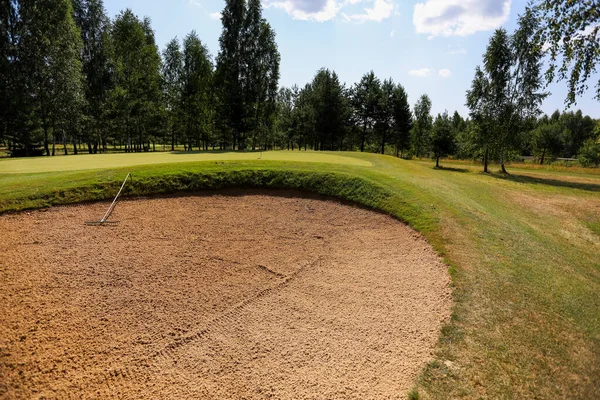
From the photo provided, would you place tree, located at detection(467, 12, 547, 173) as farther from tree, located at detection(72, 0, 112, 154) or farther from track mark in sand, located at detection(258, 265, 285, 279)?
tree, located at detection(72, 0, 112, 154)

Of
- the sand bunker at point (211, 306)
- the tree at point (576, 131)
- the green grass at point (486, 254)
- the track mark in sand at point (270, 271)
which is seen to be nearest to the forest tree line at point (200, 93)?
the green grass at point (486, 254)

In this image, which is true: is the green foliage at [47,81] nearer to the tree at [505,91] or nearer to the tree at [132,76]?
the tree at [132,76]

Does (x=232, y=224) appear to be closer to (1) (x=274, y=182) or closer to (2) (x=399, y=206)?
(1) (x=274, y=182)

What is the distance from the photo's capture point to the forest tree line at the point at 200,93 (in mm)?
29078

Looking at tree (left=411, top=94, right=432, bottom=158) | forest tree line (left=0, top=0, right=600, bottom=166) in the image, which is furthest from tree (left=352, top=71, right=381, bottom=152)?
tree (left=411, top=94, right=432, bottom=158)

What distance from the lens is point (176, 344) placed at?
5215 millimetres

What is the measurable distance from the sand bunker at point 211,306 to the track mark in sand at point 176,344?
23mm

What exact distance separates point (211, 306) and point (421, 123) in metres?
63.3

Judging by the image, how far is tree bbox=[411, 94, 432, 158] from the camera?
58688mm

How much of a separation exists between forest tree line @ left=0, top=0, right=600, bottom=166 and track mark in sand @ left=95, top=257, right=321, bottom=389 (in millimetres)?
19552

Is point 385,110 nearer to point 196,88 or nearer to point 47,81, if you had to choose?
point 196,88

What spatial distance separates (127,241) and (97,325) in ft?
11.6

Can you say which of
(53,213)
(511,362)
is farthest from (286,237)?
(53,213)

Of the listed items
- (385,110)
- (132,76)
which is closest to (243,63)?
(132,76)
